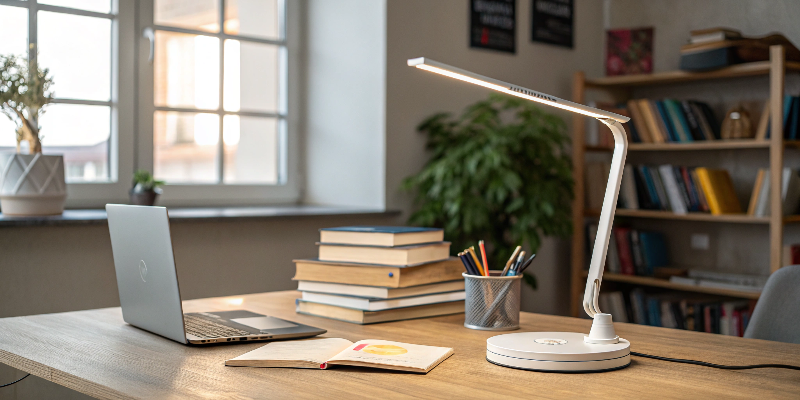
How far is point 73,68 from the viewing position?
8.63 feet

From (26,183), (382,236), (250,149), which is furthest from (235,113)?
(382,236)

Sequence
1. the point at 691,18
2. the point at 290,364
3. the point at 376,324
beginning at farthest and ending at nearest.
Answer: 1. the point at 691,18
2. the point at 376,324
3. the point at 290,364

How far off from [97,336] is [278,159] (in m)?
1.96

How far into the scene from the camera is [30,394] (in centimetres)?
225

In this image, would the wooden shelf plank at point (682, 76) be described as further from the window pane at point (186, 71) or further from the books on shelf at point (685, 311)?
the window pane at point (186, 71)

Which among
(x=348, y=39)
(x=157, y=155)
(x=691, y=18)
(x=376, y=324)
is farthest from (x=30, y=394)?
(x=691, y=18)

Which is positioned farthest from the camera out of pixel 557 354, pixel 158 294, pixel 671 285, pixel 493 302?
pixel 671 285

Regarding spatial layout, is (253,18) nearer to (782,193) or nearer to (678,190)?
(678,190)

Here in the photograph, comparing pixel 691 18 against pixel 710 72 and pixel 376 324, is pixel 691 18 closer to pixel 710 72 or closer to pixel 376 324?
pixel 710 72

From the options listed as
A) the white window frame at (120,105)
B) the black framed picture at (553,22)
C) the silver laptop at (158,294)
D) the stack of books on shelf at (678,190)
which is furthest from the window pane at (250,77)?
the silver laptop at (158,294)

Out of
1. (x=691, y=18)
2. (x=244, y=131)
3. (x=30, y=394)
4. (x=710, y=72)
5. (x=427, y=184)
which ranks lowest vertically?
(x=30, y=394)

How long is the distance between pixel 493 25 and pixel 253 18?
41.4 inches

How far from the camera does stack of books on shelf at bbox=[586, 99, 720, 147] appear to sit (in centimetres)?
339

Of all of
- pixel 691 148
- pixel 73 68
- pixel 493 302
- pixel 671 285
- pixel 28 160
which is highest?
pixel 73 68
